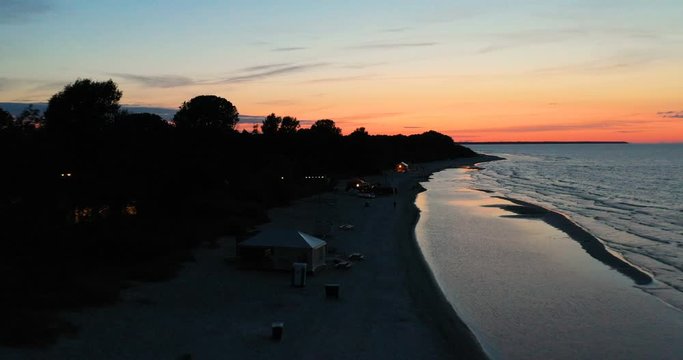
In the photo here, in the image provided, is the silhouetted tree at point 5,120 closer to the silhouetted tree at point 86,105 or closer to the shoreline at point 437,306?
the silhouetted tree at point 86,105

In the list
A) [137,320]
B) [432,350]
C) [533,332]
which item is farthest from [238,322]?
[533,332]

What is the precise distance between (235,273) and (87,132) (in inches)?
590

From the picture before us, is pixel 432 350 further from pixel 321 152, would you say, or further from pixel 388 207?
pixel 321 152

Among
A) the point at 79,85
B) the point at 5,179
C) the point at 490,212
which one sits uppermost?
the point at 79,85

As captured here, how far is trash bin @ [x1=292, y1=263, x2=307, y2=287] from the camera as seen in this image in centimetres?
2217

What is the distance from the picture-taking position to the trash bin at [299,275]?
22.2 meters

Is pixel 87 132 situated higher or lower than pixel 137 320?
higher

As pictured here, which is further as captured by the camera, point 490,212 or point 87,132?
point 490,212

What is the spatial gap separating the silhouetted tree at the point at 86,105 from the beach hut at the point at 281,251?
16.1 metres

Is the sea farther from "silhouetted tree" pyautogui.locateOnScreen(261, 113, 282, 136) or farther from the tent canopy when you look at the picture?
"silhouetted tree" pyautogui.locateOnScreen(261, 113, 282, 136)

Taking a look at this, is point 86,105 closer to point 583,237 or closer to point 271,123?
point 583,237

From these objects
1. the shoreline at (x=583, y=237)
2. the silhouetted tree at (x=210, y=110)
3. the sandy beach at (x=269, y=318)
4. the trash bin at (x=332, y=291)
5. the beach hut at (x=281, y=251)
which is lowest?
the shoreline at (x=583, y=237)

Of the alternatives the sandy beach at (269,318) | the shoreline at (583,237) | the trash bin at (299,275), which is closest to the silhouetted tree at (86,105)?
the sandy beach at (269,318)

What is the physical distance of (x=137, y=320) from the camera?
56.5 ft
